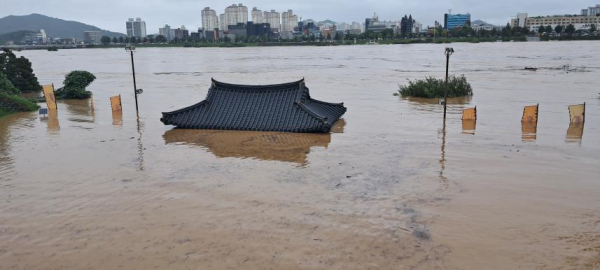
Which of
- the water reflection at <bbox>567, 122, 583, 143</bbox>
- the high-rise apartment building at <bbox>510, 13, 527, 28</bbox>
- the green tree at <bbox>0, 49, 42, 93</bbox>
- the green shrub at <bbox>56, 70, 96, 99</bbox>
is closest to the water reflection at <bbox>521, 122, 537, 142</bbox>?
the water reflection at <bbox>567, 122, 583, 143</bbox>

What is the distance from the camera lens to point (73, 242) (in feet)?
26.2

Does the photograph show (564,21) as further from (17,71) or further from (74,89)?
(17,71)

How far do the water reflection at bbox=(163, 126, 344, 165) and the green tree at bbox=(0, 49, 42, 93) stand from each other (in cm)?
2041

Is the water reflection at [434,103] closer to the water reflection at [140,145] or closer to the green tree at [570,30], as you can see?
the water reflection at [140,145]

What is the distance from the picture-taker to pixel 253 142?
1520cm

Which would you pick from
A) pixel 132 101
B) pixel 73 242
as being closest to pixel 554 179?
pixel 73 242

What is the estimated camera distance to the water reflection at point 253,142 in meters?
13.7

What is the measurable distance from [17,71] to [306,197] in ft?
96.9

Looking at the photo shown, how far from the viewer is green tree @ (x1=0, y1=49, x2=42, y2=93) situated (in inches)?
1233

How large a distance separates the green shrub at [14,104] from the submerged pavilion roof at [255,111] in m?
10.6

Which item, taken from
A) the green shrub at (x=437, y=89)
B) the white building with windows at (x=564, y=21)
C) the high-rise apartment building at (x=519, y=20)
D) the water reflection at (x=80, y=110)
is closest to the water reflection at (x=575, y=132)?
the green shrub at (x=437, y=89)

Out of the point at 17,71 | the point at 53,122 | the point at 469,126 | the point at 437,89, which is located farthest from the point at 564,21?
the point at 53,122

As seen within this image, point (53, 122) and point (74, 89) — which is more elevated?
point (74, 89)

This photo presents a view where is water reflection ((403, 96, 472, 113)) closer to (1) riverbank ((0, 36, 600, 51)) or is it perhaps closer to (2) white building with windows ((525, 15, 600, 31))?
(1) riverbank ((0, 36, 600, 51))
